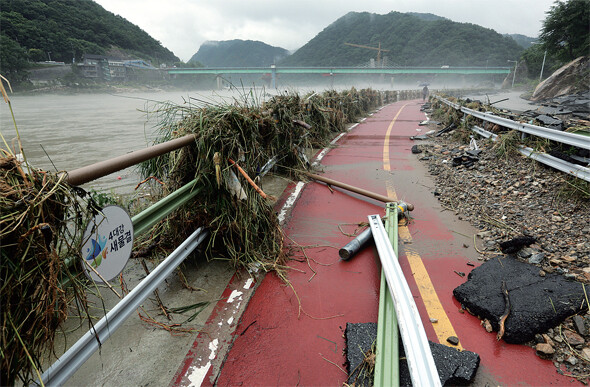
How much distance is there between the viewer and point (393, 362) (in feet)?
6.71

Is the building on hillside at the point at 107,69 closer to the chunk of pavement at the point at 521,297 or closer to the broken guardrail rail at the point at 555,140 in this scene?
the broken guardrail rail at the point at 555,140

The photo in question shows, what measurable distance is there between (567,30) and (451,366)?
51005 mm

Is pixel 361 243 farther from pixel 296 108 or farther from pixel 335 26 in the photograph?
pixel 335 26

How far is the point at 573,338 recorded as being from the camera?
2.29 m

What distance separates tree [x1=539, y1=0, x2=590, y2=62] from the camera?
3439cm

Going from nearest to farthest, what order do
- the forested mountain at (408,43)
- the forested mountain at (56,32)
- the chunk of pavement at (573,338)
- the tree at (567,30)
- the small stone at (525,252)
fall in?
the chunk of pavement at (573,338) → the small stone at (525,252) → the tree at (567,30) → the forested mountain at (56,32) → the forested mountain at (408,43)

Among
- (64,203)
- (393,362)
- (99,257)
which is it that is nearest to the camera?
(64,203)

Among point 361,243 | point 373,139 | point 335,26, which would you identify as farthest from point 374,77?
point 361,243

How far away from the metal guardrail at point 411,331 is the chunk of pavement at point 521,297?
670mm

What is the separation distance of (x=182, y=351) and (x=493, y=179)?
18.1 ft

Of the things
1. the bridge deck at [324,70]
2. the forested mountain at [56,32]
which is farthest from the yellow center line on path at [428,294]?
the bridge deck at [324,70]

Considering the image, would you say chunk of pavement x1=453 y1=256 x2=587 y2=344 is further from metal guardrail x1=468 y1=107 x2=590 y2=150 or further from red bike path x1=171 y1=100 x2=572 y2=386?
metal guardrail x1=468 y1=107 x2=590 y2=150

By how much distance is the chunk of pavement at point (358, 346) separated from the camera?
208cm

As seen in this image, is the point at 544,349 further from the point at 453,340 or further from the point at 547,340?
the point at 453,340
